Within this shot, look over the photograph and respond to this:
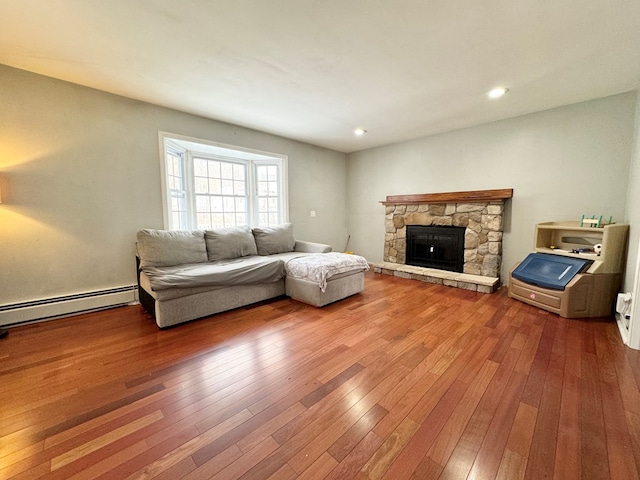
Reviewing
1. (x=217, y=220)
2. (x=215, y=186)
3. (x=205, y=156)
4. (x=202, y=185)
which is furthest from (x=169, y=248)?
(x=205, y=156)

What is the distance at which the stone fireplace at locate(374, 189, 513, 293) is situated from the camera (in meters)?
3.71

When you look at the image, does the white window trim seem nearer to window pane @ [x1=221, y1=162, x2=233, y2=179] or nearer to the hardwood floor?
window pane @ [x1=221, y1=162, x2=233, y2=179]

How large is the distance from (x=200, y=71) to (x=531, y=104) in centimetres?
382

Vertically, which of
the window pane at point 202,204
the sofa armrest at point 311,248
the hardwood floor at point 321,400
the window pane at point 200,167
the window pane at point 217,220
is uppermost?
the window pane at point 200,167

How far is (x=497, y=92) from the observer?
9.26 feet

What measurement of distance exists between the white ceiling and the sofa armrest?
6.38ft

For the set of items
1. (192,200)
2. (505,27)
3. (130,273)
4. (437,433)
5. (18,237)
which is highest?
(505,27)

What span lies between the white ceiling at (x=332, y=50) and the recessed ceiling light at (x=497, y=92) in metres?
0.09

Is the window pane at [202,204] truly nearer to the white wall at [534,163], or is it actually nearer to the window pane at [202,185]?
the window pane at [202,185]

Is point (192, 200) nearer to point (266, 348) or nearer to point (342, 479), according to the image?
point (266, 348)

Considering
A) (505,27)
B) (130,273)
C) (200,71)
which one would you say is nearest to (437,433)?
(505,27)

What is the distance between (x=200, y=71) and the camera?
7.84 ft

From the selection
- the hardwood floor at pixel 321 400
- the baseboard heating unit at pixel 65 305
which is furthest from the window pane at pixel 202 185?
the hardwood floor at pixel 321 400

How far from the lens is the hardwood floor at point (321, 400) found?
3.69 ft
